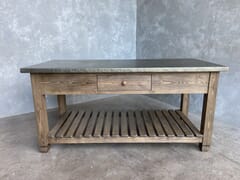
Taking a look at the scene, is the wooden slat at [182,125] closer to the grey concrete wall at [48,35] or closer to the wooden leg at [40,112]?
the wooden leg at [40,112]

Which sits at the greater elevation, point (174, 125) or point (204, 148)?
point (174, 125)

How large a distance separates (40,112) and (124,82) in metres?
0.69

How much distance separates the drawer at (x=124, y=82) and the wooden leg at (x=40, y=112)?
17.8 inches

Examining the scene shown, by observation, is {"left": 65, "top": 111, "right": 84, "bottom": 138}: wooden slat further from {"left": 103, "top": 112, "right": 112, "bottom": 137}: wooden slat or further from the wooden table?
{"left": 103, "top": 112, "right": 112, "bottom": 137}: wooden slat

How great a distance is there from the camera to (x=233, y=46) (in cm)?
185

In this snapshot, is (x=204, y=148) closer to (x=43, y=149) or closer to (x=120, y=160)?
(x=120, y=160)

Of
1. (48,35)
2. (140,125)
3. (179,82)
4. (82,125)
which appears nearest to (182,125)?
(140,125)

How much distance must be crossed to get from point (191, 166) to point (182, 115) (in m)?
0.62

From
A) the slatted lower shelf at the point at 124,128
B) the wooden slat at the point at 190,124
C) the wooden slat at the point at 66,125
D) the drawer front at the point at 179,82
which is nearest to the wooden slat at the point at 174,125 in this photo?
the slatted lower shelf at the point at 124,128

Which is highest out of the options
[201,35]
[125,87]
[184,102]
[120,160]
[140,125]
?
[201,35]

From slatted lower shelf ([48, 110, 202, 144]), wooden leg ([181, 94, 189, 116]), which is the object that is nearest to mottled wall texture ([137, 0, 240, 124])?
wooden leg ([181, 94, 189, 116])

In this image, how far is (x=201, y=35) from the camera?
82.0 inches

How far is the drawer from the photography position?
1.35 metres

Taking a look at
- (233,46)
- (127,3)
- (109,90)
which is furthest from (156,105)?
(127,3)
